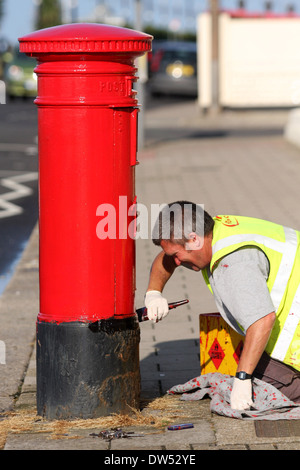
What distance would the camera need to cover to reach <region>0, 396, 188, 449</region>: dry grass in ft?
13.9

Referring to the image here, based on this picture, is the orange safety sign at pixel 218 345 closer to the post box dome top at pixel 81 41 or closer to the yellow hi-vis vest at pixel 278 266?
the yellow hi-vis vest at pixel 278 266

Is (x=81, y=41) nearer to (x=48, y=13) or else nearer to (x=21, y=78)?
(x=21, y=78)

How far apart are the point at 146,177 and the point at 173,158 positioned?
2680 millimetres

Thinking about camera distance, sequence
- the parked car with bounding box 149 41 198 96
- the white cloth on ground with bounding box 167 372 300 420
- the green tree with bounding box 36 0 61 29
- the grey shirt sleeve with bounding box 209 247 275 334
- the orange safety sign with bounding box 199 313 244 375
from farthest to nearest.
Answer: the green tree with bounding box 36 0 61 29, the parked car with bounding box 149 41 198 96, the orange safety sign with bounding box 199 313 244 375, the white cloth on ground with bounding box 167 372 300 420, the grey shirt sleeve with bounding box 209 247 275 334

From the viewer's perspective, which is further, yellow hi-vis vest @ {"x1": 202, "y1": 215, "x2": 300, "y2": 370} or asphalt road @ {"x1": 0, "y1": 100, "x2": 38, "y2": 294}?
asphalt road @ {"x1": 0, "y1": 100, "x2": 38, "y2": 294}

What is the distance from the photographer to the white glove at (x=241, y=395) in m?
4.29

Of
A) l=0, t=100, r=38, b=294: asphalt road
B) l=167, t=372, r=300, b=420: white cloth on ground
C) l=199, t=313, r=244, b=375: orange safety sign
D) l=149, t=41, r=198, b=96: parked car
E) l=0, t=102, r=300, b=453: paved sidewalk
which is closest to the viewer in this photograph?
l=0, t=102, r=300, b=453: paved sidewalk

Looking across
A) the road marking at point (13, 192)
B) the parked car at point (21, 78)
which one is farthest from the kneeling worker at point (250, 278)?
the parked car at point (21, 78)

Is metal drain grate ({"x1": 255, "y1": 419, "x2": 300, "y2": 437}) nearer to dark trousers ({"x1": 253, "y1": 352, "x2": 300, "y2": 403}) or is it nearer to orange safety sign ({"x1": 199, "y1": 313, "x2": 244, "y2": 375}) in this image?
dark trousers ({"x1": 253, "y1": 352, "x2": 300, "y2": 403})

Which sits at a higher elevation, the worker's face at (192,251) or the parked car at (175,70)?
the worker's face at (192,251)

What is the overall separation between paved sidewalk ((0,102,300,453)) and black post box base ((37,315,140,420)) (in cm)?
10

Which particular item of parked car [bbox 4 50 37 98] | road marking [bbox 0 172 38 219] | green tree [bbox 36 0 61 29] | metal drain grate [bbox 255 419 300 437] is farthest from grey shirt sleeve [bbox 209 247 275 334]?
green tree [bbox 36 0 61 29]

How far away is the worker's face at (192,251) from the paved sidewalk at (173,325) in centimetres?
70

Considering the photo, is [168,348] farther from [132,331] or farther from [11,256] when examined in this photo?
[11,256]
